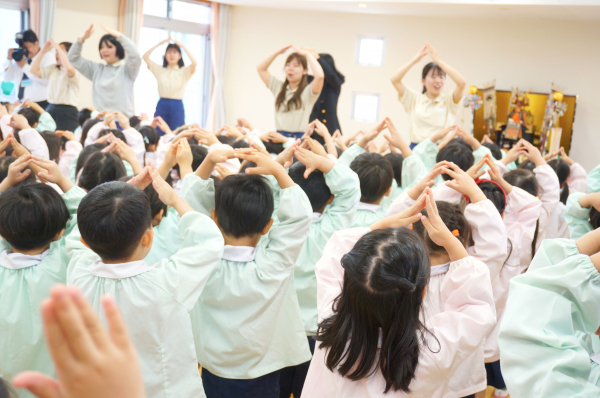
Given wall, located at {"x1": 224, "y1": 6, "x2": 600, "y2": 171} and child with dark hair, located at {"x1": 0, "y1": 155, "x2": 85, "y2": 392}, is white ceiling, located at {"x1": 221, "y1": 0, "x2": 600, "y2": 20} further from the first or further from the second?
child with dark hair, located at {"x1": 0, "y1": 155, "x2": 85, "y2": 392}

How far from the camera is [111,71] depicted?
190 inches

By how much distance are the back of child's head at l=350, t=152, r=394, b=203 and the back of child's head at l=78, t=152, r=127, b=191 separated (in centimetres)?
107

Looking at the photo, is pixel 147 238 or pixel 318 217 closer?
pixel 147 238

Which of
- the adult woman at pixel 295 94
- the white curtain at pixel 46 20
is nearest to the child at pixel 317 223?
the adult woman at pixel 295 94

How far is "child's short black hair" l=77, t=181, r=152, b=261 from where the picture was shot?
1.23 m

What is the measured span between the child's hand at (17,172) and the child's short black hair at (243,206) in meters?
0.68

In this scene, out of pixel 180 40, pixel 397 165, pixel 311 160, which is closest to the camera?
pixel 311 160

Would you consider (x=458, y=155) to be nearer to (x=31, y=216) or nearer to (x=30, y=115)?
(x=31, y=216)

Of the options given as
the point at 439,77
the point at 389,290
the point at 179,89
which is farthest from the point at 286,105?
the point at 389,290

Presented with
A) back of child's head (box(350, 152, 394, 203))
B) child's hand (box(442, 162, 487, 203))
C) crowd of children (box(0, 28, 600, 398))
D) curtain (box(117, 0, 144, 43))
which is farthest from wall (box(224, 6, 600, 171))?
child's hand (box(442, 162, 487, 203))

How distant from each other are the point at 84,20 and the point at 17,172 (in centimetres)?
613

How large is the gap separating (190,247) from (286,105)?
2.75 m

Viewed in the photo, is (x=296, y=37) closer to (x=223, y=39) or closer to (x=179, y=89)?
(x=223, y=39)

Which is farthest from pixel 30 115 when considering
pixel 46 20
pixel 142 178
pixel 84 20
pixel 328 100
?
pixel 84 20
